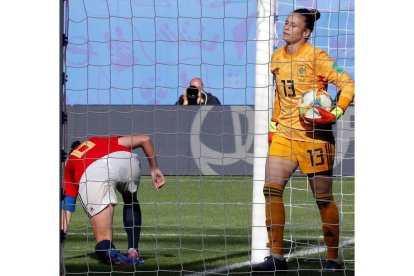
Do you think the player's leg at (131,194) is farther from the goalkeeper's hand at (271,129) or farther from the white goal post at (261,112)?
the goalkeeper's hand at (271,129)

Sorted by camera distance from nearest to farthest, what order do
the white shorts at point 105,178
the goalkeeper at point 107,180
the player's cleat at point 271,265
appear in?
the player's cleat at point 271,265 < the goalkeeper at point 107,180 < the white shorts at point 105,178

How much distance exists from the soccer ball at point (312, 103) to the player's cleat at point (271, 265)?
3.18 feet

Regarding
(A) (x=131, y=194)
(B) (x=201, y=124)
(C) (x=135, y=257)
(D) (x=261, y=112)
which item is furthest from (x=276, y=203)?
(B) (x=201, y=124)

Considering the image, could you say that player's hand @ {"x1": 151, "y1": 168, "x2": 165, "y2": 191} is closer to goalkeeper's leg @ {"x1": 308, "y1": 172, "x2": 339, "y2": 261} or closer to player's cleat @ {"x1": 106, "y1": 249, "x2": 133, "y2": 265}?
player's cleat @ {"x1": 106, "y1": 249, "x2": 133, "y2": 265}

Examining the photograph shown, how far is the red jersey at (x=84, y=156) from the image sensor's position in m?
7.53

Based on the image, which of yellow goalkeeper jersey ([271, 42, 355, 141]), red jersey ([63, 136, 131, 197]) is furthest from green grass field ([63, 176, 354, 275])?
yellow goalkeeper jersey ([271, 42, 355, 141])

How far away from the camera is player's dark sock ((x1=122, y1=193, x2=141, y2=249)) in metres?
7.80

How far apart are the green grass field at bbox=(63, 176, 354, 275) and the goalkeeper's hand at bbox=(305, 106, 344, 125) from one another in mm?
695

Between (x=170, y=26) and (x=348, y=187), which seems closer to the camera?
(x=348, y=187)

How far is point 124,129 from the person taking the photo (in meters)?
16.4

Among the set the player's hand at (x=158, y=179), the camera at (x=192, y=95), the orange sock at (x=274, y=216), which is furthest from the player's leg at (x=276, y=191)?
the camera at (x=192, y=95)
